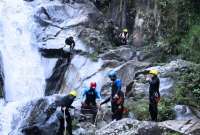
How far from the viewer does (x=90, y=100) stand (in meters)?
17.5

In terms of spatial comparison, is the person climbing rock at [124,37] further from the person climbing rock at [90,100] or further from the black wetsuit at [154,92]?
the black wetsuit at [154,92]

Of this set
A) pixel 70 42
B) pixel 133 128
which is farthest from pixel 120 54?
pixel 133 128

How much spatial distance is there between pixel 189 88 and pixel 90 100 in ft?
12.6

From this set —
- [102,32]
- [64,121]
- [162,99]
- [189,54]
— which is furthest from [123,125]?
[102,32]

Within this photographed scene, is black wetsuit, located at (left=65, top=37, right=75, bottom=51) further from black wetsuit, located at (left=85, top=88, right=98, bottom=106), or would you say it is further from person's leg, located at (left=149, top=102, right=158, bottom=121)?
person's leg, located at (left=149, top=102, right=158, bottom=121)

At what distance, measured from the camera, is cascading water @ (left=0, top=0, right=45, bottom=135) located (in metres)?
24.5

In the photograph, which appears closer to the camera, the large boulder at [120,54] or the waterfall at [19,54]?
the large boulder at [120,54]

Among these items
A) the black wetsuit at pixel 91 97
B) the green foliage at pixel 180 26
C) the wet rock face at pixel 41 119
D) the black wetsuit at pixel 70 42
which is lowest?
the wet rock face at pixel 41 119

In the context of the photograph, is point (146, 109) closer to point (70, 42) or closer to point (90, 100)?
point (90, 100)

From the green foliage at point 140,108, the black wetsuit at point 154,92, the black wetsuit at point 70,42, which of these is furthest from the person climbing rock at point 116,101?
the black wetsuit at point 70,42

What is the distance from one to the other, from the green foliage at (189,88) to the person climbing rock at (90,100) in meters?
2.92

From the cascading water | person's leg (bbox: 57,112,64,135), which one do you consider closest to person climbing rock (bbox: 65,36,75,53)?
the cascading water

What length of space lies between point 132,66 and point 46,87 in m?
4.91

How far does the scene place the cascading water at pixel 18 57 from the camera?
2445 centimetres
